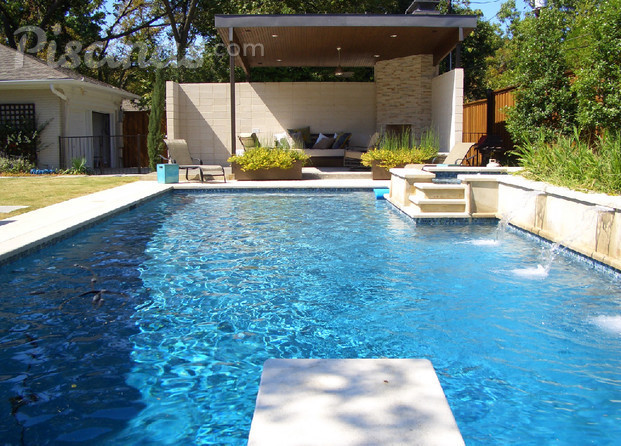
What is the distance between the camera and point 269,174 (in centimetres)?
1288

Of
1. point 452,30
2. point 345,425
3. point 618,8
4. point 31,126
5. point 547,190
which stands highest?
point 452,30

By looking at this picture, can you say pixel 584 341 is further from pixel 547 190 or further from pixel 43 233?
pixel 43 233

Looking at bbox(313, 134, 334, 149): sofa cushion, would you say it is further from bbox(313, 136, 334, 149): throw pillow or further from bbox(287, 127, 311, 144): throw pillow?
bbox(287, 127, 311, 144): throw pillow

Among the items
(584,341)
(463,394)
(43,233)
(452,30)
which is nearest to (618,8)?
(452,30)

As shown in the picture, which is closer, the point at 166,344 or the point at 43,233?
the point at 166,344

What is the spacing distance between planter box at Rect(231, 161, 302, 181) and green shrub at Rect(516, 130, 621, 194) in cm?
608

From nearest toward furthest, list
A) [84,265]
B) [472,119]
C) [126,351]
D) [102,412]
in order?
[102,412], [126,351], [84,265], [472,119]

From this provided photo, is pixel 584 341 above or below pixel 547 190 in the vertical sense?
below

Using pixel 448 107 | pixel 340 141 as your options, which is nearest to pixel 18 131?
pixel 340 141

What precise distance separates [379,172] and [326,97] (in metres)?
4.82

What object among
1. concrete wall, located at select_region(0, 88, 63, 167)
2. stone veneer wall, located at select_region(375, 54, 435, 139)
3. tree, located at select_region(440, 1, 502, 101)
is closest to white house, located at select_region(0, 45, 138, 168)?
concrete wall, located at select_region(0, 88, 63, 167)

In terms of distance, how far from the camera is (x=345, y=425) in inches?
73.6

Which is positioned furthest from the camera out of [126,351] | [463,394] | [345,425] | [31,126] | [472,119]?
[472,119]

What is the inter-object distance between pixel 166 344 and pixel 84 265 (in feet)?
7.79
